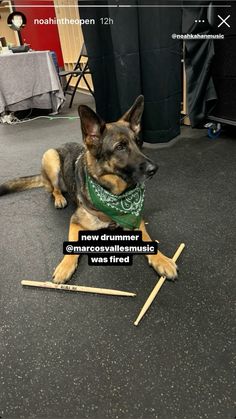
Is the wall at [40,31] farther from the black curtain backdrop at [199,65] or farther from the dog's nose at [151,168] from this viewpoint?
the dog's nose at [151,168]

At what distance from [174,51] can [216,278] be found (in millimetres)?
2135

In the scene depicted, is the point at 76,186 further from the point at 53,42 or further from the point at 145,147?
the point at 53,42

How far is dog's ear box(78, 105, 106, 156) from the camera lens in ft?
4.22

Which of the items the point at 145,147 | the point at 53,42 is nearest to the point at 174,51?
the point at 145,147

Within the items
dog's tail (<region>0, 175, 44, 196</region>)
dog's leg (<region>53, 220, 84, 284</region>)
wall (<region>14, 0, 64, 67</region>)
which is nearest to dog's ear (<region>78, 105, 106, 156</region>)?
dog's leg (<region>53, 220, 84, 284</region>)

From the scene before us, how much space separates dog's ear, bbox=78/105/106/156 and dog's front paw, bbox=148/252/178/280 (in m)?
0.59

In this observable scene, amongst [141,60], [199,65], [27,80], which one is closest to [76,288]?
[141,60]

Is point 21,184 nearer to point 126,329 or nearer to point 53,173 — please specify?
point 53,173

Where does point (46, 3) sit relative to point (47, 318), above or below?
above

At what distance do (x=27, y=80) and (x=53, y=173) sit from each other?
321cm

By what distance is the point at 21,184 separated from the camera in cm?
239

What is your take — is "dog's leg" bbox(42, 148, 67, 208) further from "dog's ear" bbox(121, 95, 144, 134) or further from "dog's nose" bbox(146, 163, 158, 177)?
"dog's nose" bbox(146, 163, 158, 177)

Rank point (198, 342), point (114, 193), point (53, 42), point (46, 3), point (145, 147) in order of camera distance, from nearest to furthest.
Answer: point (198, 342) → point (114, 193) → point (145, 147) → point (46, 3) → point (53, 42)

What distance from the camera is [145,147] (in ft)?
10.3
